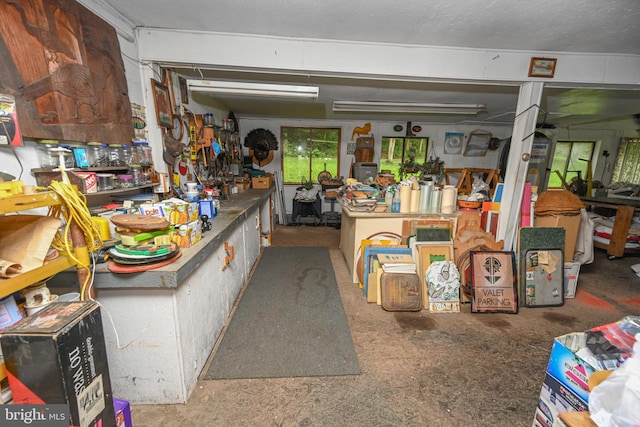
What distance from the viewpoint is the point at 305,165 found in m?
6.07

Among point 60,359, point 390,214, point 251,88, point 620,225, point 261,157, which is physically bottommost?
point 620,225

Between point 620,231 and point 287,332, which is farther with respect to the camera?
point 620,231

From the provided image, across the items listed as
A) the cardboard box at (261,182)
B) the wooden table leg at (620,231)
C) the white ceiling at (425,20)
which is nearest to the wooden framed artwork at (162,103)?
the white ceiling at (425,20)

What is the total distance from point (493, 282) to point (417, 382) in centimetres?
146

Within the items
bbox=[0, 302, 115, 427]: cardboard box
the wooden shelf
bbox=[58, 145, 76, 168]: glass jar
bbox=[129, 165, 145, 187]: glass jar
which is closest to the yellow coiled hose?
the wooden shelf

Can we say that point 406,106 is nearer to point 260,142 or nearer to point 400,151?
point 400,151

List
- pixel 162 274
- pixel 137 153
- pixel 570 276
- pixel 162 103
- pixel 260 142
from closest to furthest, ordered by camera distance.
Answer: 1. pixel 162 274
2. pixel 137 153
3. pixel 162 103
4. pixel 570 276
5. pixel 260 142

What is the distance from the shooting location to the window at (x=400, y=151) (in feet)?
19.9

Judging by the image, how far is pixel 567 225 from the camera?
2.87m

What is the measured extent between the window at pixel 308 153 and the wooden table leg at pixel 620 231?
4850 millimetres

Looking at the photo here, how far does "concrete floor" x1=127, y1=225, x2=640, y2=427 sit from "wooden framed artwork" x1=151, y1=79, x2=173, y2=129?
232 centimetres

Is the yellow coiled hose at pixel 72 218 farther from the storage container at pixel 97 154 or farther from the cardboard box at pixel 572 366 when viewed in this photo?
the cardboard box at pixel 572 366

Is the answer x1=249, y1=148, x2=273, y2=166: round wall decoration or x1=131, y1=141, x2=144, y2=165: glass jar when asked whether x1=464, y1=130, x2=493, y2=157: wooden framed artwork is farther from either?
x1=131, y1=141, x2=144, y2=165: glass jar

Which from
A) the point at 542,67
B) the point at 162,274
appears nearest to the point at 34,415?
the point at 162,274
